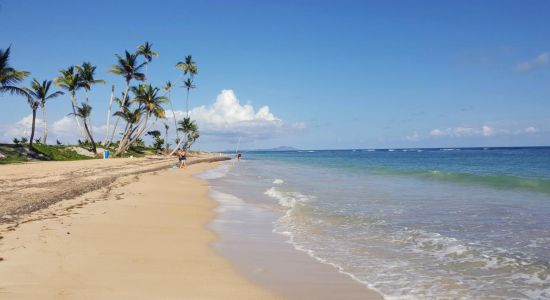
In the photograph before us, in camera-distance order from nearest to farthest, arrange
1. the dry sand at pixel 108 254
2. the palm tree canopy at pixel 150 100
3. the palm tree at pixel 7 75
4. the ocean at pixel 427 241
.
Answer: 1. the dry sand at pixel 108 254
2. the ocean at pixel 427 241
3. the palm tree at pixel 7 75
4. the palm tree canopy at pixel 150 100

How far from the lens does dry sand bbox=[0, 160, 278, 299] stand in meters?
4.68

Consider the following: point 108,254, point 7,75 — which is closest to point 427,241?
point 108,254

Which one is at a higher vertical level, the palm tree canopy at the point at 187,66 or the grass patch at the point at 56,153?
Answer: the palm tree canopy at the point at 187,66

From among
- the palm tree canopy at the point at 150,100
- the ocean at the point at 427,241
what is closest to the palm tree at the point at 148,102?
the palm tree canopy at the point at 150,100

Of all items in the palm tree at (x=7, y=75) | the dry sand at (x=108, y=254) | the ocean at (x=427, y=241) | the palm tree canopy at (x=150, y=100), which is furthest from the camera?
the palm tree canopy at (x=150, y=100)

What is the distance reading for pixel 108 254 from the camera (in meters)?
6.23

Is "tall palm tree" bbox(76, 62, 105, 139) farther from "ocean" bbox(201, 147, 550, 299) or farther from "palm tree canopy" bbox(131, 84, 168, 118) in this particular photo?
"ocean" bbox(201, 147, 550, 299)

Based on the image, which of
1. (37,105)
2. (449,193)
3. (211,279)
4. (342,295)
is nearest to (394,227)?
(342,295)

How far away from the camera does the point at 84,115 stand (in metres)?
46.4

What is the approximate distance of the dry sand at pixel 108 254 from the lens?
184 inches

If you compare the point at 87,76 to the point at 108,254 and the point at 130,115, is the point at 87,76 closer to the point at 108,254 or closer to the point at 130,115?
the point at 130,115

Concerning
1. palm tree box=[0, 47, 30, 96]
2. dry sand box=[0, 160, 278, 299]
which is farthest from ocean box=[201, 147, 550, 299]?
palm tree box=[0, 47, 30, 96]

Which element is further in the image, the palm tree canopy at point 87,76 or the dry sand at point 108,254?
the palm tree canopy at point 87,76

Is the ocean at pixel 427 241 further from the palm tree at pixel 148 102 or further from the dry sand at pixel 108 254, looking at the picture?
the palm tree at pixel 148 102
